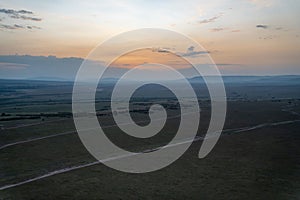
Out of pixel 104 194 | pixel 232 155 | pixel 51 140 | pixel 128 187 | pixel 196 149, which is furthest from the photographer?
pixel 51 140

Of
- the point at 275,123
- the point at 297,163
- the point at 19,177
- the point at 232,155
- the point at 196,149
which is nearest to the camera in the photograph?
the point at 19,177

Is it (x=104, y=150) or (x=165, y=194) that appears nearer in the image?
(x=165, y=194)

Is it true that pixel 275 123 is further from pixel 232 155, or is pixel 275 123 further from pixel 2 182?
pixel 2 182

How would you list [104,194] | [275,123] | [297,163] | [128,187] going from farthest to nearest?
[275,123], [297,163], [128,187], [104,194]

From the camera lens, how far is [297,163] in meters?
34.0

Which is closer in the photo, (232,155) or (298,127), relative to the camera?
(232,155)

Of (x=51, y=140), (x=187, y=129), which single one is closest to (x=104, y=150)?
(x=51, y=140)

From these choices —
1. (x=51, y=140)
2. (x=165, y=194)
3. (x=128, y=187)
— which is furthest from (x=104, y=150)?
(x=165, y=194)

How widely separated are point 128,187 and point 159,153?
39.3 ft

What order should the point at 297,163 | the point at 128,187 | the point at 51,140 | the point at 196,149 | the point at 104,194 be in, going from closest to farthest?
the point at 104,194, the point at 128,187, the point at 297,163, the point at 196,149, the point at 51,140

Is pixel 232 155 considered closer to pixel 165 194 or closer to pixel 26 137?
pixel 165 194

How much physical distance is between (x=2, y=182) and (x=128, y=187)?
35.1 ft

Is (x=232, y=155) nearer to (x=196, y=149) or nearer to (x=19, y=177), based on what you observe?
(x=196, y=149)

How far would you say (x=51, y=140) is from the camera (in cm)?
4612
